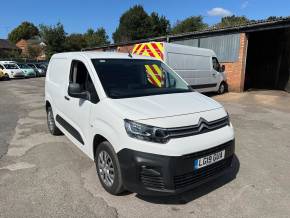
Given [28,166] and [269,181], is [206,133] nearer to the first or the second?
[269,181]

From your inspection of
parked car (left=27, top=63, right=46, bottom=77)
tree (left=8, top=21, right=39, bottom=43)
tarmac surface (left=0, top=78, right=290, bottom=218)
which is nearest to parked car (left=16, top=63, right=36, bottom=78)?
parked car (left=27, top=63, right=46, bottom=77)

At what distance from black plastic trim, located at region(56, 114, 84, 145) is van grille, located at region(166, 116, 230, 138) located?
5.82 ft

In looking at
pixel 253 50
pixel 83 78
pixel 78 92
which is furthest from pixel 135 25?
pixel 78 92

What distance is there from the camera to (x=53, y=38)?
48312mm

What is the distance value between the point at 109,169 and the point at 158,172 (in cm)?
84

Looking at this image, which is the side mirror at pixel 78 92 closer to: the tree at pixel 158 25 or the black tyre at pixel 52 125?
the black tyre at pixel 52 125

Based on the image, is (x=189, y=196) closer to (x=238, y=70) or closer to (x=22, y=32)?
(x=238, y=70)

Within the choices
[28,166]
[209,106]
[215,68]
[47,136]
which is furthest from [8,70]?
[209,106]

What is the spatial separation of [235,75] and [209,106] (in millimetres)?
12625

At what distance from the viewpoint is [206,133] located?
3.45 meters

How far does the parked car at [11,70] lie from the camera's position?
2761cm

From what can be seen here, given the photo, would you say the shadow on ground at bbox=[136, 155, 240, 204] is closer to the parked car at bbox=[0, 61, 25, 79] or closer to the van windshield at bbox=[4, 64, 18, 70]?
the parked car at bbox=[0, 61, 25, 79]

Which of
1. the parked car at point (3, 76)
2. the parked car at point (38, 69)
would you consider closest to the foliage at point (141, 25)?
the parked car at point (38, 69)

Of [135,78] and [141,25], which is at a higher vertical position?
[141,25]
